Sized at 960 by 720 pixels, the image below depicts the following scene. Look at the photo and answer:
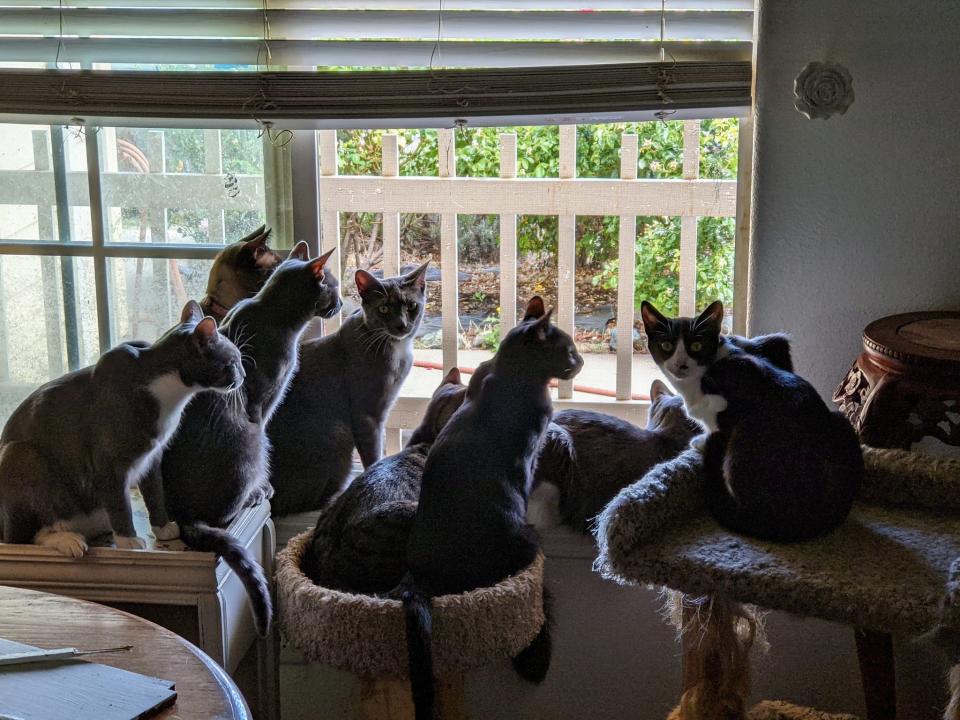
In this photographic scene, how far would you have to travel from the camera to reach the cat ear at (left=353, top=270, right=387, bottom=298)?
1764mm

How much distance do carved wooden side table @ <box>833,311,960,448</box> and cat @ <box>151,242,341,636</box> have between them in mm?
879

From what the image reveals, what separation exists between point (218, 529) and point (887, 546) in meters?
0.99

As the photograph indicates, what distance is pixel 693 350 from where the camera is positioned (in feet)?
4.67

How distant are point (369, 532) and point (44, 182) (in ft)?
3.47

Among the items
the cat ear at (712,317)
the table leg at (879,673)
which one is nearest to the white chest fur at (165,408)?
the cat ear at (712,317)

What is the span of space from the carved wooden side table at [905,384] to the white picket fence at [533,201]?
1.55 ft

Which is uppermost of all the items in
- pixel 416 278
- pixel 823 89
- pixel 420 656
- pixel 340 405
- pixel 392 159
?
pixel 823 89

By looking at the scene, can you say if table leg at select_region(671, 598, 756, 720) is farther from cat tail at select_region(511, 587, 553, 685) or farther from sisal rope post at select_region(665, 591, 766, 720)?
cat tail at select_region(511, 587, 553, 685)

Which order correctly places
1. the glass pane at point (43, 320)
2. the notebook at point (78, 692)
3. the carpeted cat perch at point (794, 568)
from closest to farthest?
the notebook at point (78, 692), the carpeted cat perch at point (794, 568), the glass pane at point (43, 320)

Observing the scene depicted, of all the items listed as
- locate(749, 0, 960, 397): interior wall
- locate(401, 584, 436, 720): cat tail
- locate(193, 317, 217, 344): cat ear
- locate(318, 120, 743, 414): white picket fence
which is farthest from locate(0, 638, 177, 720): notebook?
locate(749, 0, 960, 397): interior wall

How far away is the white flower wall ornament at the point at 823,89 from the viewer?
1.75m

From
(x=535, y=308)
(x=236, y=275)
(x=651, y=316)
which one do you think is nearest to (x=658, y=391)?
(x=535, y=308)

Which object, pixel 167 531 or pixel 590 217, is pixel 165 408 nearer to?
pixel 167 531

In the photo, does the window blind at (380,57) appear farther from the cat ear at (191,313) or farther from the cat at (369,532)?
the cat at (369,532)
